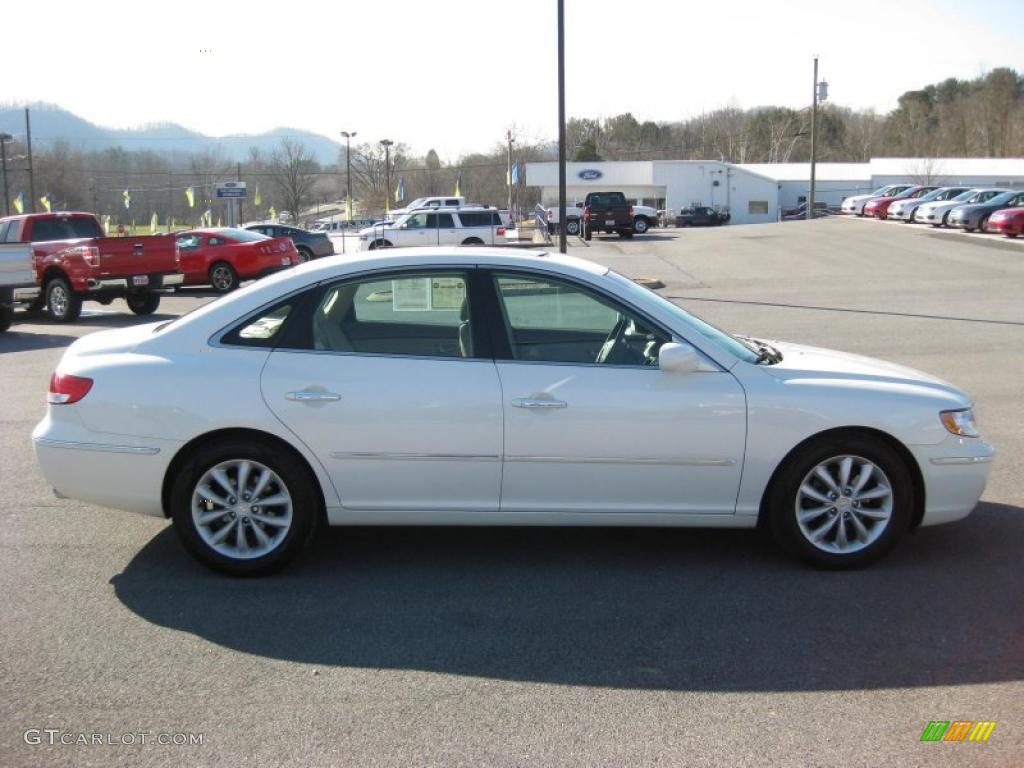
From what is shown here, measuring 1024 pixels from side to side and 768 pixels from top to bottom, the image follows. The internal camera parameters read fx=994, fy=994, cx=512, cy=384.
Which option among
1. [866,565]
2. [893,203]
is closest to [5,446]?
[866,565]

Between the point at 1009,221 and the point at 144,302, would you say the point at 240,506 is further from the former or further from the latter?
the point at 1009,221

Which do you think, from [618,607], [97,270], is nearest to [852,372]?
[618,607]

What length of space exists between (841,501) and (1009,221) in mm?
31758

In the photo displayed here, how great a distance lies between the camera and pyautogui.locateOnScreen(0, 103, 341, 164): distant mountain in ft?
358

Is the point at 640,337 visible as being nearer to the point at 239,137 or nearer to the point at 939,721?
the point at 939,721

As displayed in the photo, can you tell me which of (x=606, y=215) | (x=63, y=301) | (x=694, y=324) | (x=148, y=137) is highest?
(x=148, y=137)

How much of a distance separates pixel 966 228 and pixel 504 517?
37.1 metres

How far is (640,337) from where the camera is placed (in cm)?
507

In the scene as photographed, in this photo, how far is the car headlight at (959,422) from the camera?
16.3ft

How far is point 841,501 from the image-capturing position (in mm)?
4938

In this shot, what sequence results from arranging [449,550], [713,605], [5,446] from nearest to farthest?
[713,605]
[449,550]
[5,446]

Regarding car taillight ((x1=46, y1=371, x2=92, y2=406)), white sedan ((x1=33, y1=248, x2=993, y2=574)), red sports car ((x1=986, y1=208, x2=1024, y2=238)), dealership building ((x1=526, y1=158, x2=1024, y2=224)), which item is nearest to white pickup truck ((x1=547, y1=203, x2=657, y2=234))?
red sports car ((x1=986, y1=208, x2=1024, y2=238))

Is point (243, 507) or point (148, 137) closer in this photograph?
point (243, 507)

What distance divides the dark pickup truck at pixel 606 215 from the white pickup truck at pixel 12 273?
28.8 m
